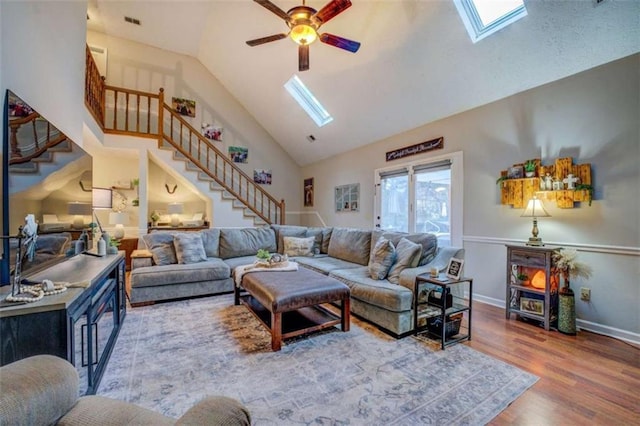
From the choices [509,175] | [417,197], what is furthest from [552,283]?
[417,197]

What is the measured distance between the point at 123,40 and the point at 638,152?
8.56m

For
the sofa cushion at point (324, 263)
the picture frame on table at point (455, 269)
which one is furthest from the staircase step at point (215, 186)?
the picture frame on table at point (455, 269)

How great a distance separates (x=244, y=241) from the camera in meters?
4.75

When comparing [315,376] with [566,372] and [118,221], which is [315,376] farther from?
[118,221]

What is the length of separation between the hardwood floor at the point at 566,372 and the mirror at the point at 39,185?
2.87 metres

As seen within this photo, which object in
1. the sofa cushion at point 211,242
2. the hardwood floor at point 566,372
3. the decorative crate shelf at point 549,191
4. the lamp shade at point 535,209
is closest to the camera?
the hardwood floor at point 566,372

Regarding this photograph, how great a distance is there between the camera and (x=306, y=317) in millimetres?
2902

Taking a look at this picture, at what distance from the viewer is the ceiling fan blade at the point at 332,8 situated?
2.54m

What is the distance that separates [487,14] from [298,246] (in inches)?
151

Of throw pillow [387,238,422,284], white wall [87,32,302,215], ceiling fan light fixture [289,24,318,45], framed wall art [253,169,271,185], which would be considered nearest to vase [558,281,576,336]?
throw pillow [387,238,422,284]

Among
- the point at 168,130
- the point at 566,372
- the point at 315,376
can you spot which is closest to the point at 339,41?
the point at 315,376

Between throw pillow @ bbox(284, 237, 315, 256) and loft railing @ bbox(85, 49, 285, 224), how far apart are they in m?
1.96

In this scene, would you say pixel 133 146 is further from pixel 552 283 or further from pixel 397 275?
pixel 552 283

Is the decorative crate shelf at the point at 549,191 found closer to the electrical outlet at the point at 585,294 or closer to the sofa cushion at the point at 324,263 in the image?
the electrical outlet at the point at 585,294
